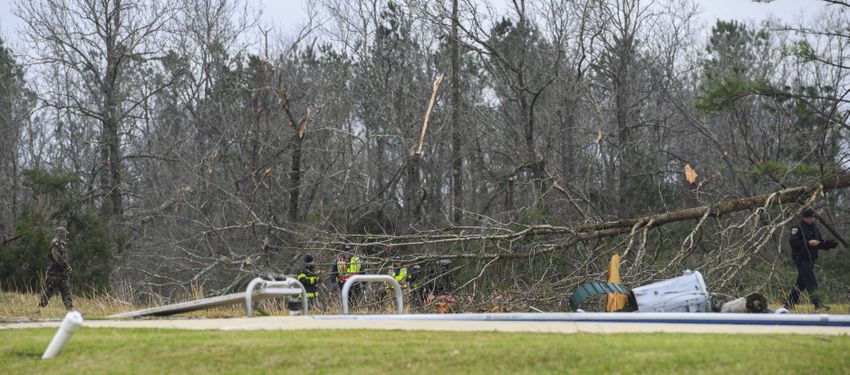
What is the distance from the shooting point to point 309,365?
241 inches

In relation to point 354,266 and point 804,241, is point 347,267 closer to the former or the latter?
point 354,266

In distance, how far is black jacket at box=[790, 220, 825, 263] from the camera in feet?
47.0

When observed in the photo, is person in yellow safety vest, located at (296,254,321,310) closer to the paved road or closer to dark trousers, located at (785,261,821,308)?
the paved road

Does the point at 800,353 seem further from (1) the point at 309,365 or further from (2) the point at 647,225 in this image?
(2) the point at 647,225

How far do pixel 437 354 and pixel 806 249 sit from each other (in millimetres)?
9645

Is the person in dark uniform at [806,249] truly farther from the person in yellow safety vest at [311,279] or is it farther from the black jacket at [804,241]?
the person in yellow safety vest at [311,279]

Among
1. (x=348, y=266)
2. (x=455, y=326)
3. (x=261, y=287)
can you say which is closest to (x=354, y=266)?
(x=348, y=266)

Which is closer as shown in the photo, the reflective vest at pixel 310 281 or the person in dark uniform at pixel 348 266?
the person in dark uniform at pixel 348 266

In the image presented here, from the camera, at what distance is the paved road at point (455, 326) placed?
7836 millimetres

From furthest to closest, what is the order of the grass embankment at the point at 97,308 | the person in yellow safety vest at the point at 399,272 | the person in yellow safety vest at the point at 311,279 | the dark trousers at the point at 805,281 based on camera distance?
the person in yellow safety vest at the point at 311,279 < the person in yellow safety vest at the point at 399,272 < the dark trousers at the point at 805,281 < the grass embankment at the point at 97,308

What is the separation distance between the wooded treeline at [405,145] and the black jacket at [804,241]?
756 millimetres

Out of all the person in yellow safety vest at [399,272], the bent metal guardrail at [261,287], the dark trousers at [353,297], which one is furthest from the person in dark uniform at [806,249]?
the bent metal guardrail at [261,287]

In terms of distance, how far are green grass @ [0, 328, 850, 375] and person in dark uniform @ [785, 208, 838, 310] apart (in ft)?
24.1

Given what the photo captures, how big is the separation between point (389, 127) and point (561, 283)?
16920mm
